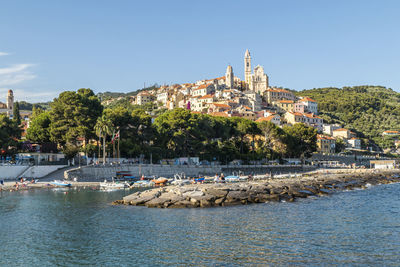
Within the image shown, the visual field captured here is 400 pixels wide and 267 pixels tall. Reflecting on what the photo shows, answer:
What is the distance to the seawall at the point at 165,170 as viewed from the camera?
63.6 meters

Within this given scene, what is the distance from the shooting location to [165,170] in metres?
73.7

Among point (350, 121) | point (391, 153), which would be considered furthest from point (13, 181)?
point (350, 121)

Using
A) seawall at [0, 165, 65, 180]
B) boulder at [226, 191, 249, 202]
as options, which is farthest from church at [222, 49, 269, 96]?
boulder at [226, 191, 249, 202]

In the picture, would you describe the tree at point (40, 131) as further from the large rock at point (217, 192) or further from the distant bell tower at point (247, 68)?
the distant bell tower at point (247, 68)

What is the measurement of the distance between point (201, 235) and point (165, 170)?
48709 millimetres

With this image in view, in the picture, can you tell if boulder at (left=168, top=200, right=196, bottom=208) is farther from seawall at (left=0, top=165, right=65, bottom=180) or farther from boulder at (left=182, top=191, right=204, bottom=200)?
seawall at (left=0, top=165, right=65, bottom=180)

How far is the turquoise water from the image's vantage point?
20.4 metres

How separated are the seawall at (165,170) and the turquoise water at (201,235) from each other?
2370 cm

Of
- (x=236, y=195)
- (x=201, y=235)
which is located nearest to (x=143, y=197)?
(x=236, y=195)

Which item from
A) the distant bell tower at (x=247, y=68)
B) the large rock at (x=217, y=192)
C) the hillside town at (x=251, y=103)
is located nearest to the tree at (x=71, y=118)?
the large rock at (x=217, y=192)

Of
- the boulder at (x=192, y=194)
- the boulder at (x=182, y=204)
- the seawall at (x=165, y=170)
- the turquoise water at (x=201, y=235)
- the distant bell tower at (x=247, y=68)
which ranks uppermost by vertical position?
the distant bell tower at (x=247, y=68)

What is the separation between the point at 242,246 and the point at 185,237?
13.5 ft

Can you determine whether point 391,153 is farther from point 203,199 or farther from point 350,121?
point 203,199

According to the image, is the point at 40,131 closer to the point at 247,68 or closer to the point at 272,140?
the point at 272,140
